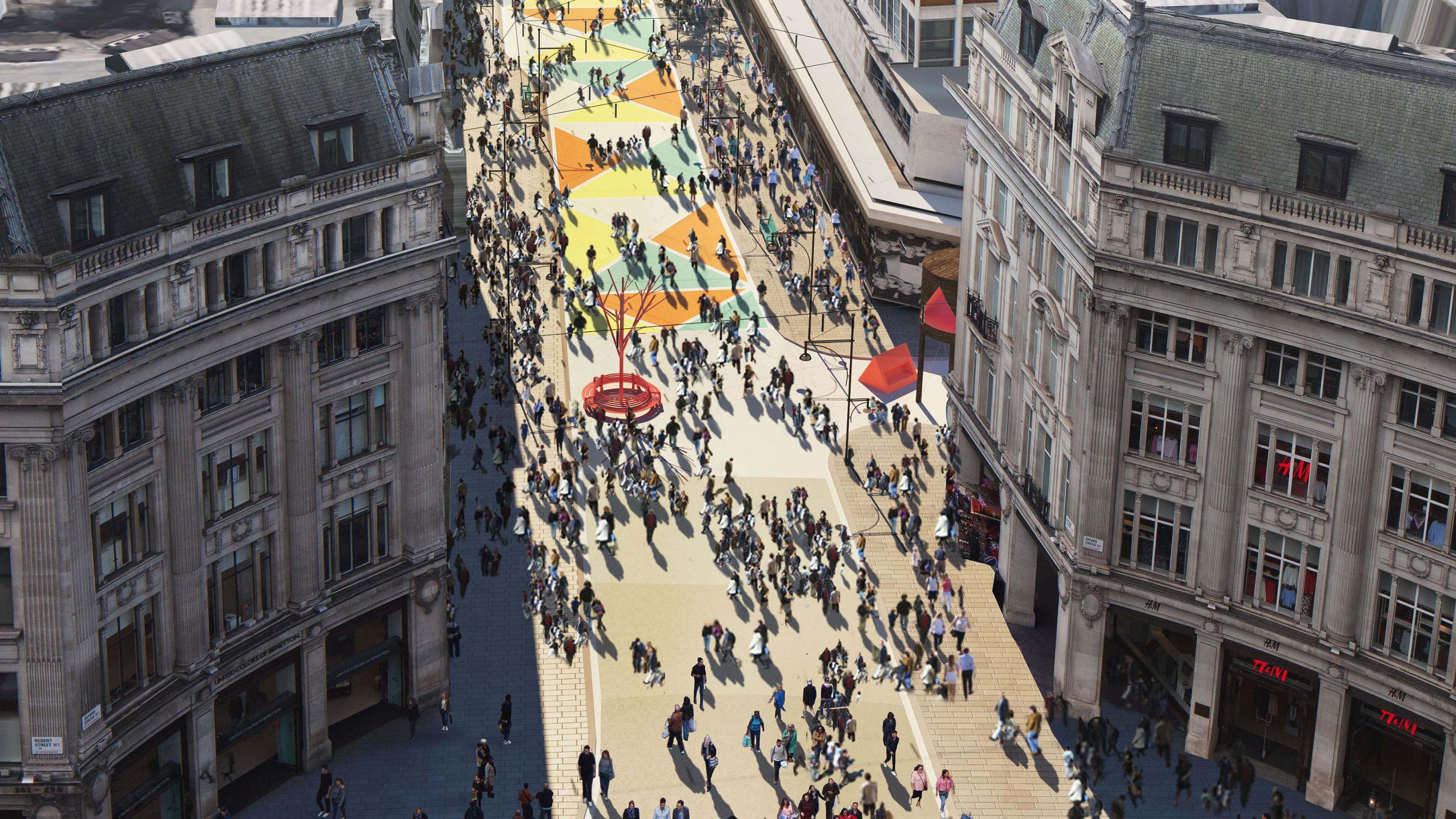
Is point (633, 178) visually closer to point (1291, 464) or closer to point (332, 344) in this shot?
A: point (332, 344)

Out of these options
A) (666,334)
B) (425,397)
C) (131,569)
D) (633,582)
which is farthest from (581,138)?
(131,569)

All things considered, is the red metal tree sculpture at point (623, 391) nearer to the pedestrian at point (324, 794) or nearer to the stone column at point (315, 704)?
the stone column at point (315, 704)

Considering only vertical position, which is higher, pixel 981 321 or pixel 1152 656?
pixel 981 321

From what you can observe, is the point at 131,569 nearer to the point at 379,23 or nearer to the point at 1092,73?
the point at 379,23

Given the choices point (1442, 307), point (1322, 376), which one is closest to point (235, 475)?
point (1322, 376)

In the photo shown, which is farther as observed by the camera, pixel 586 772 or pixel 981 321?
pixel 981 321

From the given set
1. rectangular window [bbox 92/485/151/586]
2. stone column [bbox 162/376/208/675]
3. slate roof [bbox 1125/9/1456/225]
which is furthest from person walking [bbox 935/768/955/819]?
rectangular window [bbox 92/485/151/586]
